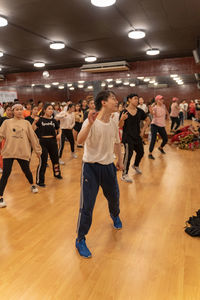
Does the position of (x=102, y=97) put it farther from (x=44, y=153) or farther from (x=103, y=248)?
(x=44, y=153)

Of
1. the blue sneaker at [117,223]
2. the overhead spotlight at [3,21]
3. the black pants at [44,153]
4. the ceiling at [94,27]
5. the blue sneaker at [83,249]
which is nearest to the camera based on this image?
the blue sneaker at [83,249]

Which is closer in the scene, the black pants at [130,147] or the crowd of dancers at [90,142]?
the crowd of dancers at [90,142]

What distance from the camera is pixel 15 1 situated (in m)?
4.01

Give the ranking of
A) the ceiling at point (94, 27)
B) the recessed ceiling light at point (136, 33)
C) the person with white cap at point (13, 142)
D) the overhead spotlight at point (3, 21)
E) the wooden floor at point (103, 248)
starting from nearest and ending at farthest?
1. the wooden floor at point (103, 248)
2. the person with white cap at point (13, 142)
3. the ceiling at point (94, 27)
4. the overhead spotlight at point (3, 21)
5. the recessed ceiling light at point (136, 33)

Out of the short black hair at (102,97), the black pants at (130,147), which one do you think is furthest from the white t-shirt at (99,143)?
the black pants at (130,147)

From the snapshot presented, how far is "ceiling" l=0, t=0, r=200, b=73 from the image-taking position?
171 inches

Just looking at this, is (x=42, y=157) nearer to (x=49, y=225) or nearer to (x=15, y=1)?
(x=49, y=225)

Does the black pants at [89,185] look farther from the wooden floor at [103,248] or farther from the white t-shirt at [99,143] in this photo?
the wooden floor at [103,248]

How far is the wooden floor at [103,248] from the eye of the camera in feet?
6.32

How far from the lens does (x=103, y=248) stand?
8.16 ft

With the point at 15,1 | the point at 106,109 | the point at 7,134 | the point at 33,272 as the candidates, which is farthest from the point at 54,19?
the point at 33,272

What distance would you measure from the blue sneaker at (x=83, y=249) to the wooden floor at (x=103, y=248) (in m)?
0.05

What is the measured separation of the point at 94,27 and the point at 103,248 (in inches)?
181

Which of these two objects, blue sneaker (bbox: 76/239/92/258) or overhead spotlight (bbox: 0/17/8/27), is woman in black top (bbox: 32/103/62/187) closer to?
overhead spotlight (bbox: 0/17/8/27)
